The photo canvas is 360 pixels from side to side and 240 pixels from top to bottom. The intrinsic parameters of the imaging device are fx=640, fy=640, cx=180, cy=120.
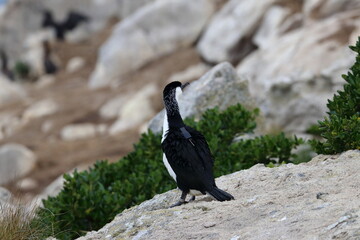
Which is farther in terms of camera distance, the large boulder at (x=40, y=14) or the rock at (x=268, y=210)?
the large boulder at (x=40, y=14)

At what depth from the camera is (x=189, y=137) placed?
7844 mm

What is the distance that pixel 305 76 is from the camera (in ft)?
84.6

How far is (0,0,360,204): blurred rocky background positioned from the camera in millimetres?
25312

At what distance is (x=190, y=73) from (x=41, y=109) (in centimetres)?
1392

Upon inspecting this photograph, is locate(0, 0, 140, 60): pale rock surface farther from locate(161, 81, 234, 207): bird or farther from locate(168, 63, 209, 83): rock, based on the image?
locate(161, 81, 234, 207): bird

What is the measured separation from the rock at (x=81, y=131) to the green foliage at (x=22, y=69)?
24270 mm

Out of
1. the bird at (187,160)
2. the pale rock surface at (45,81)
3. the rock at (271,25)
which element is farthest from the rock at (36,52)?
the bird at (187,160)

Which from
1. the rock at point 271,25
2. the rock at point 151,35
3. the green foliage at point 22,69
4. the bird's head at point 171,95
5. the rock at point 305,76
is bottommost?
the bird's head at point 171,95

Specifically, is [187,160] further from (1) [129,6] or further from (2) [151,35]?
(1) [129,6]

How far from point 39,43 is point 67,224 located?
64.5 m

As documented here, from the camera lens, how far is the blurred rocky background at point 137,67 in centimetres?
2531

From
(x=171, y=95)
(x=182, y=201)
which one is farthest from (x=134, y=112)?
(x=182, y=201)

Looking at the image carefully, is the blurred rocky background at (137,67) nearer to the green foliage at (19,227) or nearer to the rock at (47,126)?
the rock at (47,126)

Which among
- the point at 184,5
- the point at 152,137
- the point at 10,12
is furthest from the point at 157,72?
the point at 152,137
